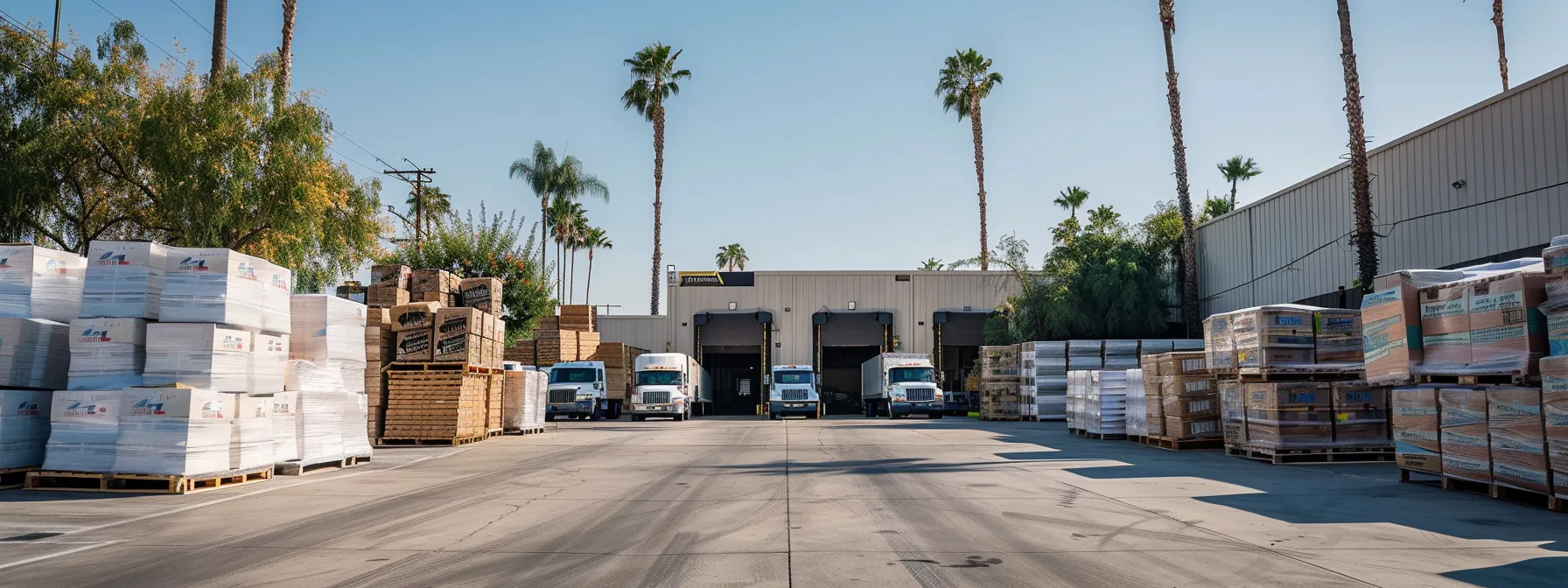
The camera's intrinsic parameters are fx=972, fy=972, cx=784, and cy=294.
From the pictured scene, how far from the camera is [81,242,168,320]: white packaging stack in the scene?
12.3 meters

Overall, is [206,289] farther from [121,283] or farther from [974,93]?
[974,93]

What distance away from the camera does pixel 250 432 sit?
12562mm

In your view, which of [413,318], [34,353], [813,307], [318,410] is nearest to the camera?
[34,353]

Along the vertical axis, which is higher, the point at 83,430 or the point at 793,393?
the point at 793,393

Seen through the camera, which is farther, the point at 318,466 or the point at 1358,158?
the point at 1358,158

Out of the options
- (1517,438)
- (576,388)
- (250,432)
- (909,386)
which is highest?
(909,386)

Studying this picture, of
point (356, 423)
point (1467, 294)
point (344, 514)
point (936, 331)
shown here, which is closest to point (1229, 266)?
point (936, 331)

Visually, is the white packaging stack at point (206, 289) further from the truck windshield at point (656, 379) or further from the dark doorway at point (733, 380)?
the dark doorway at point (733, 380)

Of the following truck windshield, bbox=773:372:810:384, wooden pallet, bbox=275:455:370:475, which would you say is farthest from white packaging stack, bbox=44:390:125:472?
truck windshield, bbox=773:372:810:384

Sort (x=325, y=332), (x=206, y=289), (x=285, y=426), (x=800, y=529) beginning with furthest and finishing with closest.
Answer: (x=325, y=332)
(x=285, y=426)
(x=206, y=289)
(x=800, y=529)

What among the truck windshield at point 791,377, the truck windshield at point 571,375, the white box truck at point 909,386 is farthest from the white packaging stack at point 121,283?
the white box truck at point 909,386

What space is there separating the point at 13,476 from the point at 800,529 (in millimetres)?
10261

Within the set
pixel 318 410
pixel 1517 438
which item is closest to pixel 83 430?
pixel 318 410

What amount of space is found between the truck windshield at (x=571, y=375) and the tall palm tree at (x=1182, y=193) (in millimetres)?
22266
